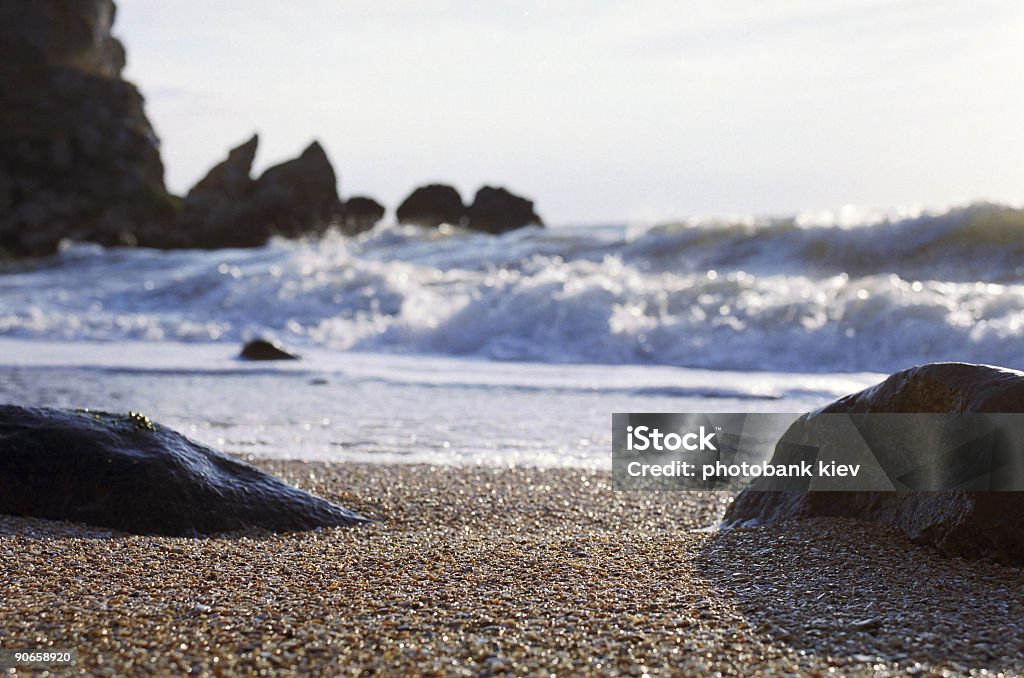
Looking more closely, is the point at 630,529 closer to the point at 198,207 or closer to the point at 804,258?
the point at 804,258

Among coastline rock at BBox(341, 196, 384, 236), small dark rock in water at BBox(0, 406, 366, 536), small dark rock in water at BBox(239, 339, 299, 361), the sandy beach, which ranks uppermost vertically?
coastline rock at BBox(341, 196, 384, 236)

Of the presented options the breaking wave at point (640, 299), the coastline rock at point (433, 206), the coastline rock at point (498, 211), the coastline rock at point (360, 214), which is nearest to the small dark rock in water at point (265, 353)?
the breaking wave at point (640, 299)

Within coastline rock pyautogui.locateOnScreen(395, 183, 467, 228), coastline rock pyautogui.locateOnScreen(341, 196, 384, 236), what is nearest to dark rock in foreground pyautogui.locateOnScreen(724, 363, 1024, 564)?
coastline rock pyautogui.locateOnScreen(341, 196, 384, 236)

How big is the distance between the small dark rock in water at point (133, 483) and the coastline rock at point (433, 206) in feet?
123

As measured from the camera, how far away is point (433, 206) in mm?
40531

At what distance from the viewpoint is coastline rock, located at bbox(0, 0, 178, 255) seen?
123ft

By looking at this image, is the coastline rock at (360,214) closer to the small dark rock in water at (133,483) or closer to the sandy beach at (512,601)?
the small dark rock in water at (133,483)

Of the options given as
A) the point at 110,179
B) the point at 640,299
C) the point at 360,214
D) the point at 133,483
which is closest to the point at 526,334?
the point at 640,299

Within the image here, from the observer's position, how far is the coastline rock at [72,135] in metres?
37.5

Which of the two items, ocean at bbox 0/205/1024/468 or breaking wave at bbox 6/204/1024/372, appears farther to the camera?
breaking wave at bbox 6/204/1024/372

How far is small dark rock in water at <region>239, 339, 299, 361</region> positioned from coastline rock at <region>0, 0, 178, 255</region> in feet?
96.9

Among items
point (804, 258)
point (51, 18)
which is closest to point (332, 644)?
point (804, 258)

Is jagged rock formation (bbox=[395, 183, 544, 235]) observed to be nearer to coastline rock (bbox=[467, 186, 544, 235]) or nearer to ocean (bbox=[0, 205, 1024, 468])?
coastline rock (bbox=[467, 186, 544, 235])

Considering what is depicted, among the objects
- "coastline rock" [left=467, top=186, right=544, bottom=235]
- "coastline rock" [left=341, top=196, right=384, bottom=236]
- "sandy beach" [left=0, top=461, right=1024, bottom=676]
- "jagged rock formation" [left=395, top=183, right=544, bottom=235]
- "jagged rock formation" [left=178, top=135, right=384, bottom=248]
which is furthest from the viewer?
"jagged rock formation" [left=395, top=183, right=544, bottom=235]
